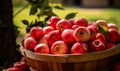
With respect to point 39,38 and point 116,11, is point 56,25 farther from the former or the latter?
point 116,11

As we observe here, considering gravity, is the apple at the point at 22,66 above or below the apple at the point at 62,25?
below

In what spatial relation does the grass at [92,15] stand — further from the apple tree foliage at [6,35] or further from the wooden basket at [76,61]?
the wooden basket at [76,61]

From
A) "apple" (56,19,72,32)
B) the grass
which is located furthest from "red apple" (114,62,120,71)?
the grass

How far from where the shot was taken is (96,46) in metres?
1.66

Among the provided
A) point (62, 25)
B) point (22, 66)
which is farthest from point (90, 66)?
point (22, 66)

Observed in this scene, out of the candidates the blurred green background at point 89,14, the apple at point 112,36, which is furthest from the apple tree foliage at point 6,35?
the blurred green background at point 89,14

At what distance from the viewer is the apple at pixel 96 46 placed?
1664 millimetres

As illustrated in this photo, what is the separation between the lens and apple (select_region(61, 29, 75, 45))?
1700 mm

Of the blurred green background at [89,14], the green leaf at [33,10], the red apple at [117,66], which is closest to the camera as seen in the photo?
the red apple at [117,66]

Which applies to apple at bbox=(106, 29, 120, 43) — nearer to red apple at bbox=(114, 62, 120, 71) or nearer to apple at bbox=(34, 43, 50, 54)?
red apple at bbox=(114, 62, 120, 71)

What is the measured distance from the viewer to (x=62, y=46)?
1670 mm

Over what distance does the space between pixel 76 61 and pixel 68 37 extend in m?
0.15

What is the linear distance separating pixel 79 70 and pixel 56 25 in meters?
0.30

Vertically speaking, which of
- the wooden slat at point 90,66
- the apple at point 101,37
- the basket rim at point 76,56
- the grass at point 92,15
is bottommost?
the grass at point 92,15
